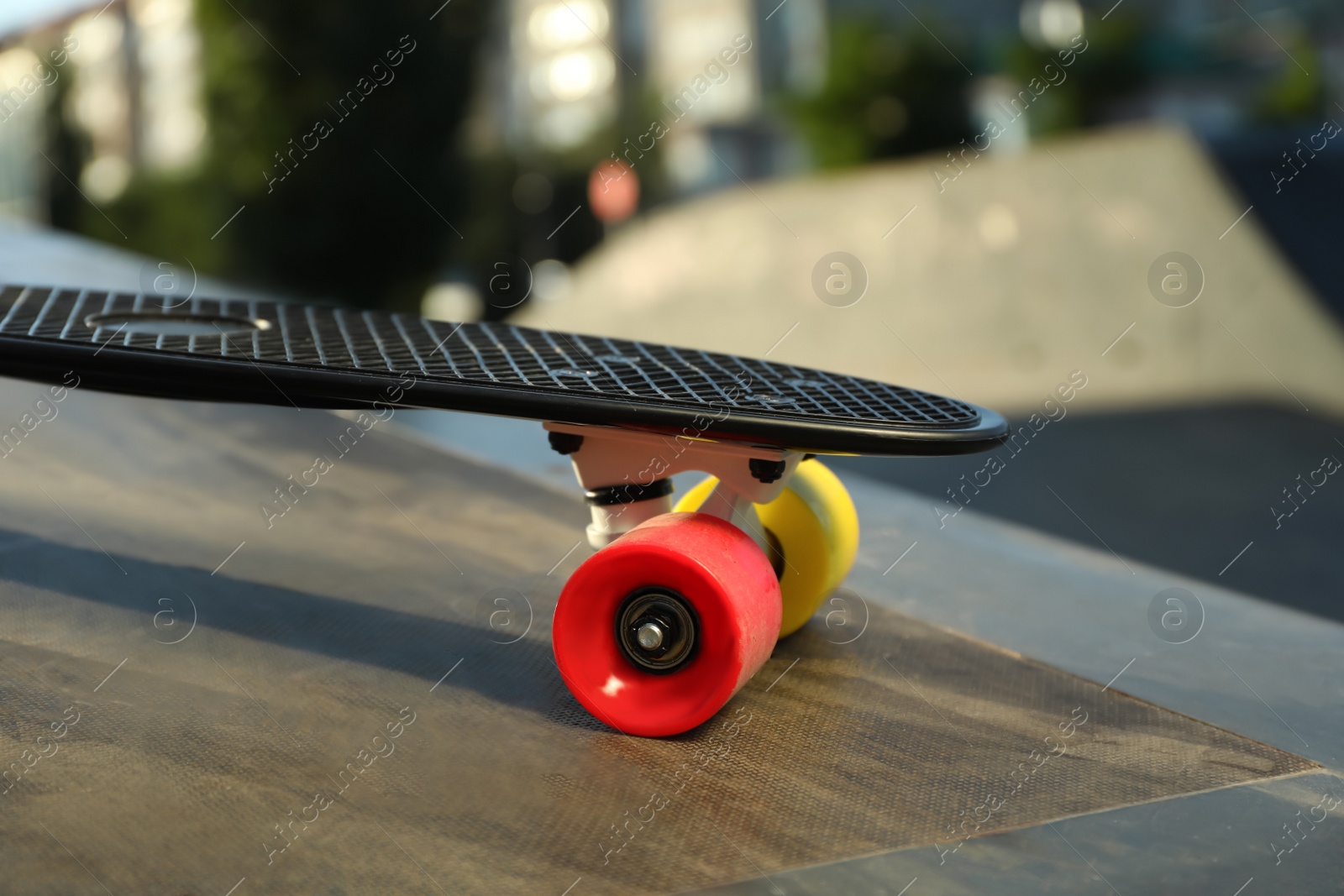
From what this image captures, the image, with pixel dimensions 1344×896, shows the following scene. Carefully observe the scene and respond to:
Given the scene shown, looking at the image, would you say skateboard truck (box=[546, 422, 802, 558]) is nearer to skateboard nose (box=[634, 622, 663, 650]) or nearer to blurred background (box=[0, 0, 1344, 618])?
skateboard nose (box=[634, 622, 663, 650])

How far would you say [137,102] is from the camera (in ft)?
140

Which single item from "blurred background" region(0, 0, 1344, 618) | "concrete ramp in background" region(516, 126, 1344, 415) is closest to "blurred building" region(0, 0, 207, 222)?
"blurred background" region(0, 0, 1344, 618)

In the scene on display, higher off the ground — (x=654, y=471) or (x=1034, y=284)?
(x=654, y=471)

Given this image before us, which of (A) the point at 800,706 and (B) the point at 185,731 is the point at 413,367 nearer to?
(B) the point at 185,731

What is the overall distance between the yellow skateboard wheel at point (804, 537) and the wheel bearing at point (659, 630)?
46 cm

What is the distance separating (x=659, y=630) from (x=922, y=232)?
723cm

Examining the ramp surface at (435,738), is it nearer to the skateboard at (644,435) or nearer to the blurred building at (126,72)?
the skateboard at (644,435)

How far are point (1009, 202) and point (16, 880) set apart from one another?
7754 millimetres

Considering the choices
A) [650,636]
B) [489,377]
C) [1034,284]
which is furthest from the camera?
[1034,284]

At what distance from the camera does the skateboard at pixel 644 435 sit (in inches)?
74.6

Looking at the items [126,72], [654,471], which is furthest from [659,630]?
[126,72]

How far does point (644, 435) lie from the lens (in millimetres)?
2035

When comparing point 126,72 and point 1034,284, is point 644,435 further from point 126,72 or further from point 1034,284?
point 126,72

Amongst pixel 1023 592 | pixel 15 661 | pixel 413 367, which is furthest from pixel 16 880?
pixel 1023 592
